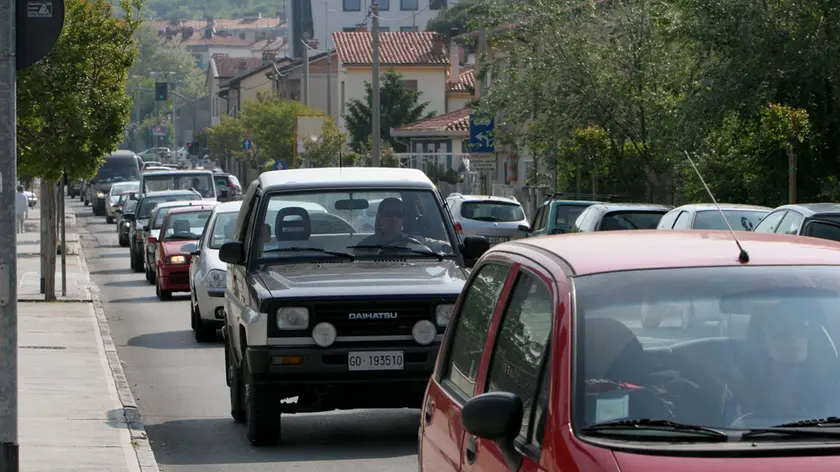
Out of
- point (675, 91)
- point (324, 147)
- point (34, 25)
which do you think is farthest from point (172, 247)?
point (324, 147)

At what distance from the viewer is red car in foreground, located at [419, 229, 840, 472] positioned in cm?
422

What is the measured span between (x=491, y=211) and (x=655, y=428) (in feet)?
95.0

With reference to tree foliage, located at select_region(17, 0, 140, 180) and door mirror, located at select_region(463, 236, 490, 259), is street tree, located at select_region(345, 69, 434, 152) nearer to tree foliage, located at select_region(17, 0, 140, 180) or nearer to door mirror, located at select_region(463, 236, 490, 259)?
tree foliage, located at select_region(17, 0, 140, 180)

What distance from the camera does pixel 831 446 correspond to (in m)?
4.17

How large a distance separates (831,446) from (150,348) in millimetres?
14741

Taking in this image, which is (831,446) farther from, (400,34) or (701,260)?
(400,34)

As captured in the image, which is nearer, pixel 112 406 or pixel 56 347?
pixel 112 406

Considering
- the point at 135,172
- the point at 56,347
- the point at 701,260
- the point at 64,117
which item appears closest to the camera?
the point at 701,260

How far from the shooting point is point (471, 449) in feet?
17.1

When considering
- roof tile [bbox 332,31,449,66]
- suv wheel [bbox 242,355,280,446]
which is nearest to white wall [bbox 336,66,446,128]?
roof tile [bbox 332,31,449,66]

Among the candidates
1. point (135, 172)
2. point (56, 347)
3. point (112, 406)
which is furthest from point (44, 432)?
point (135, 172)

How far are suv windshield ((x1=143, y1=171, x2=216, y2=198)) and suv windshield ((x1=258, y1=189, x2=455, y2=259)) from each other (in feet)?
100

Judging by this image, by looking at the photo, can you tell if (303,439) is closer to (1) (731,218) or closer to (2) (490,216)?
(1) (731,218)

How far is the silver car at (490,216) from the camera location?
107 ft
